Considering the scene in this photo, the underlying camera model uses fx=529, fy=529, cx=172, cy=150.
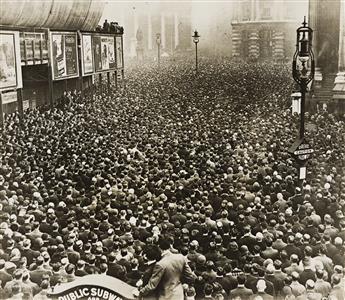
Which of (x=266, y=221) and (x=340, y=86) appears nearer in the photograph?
(x=266, y=221)

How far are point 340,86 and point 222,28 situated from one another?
5502mm

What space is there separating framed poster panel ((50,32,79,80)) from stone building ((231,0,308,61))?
26.1 feet

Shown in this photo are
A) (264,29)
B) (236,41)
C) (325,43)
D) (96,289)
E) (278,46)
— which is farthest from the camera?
(325,43)

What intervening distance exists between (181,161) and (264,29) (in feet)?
33.5

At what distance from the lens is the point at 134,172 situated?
13383 mm

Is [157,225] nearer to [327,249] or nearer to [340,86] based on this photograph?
[327,249]

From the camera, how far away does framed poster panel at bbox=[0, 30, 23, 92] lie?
1767cm

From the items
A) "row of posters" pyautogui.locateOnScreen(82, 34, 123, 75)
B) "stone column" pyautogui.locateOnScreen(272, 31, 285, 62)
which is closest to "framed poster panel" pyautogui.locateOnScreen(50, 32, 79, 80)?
"row of posters" pyautogui.locateOnScreen(82, 34, 123, 75)

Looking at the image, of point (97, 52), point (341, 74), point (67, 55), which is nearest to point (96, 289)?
point (341, 74)

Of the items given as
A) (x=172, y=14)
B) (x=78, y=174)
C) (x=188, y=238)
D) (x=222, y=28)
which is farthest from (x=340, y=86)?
(x=188, y=238)

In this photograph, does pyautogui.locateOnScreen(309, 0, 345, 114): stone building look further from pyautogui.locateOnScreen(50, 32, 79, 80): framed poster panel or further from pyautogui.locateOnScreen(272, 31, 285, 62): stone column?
pyautogui.locateOnScreen(50, 32, 79, 80): framed poster panel

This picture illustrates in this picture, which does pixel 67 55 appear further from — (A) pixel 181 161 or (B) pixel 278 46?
(A) pixel 181 161

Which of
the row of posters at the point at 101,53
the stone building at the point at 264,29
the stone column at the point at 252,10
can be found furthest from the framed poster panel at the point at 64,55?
the stone column at the point at 252,10

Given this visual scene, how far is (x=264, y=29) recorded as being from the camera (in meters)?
22.2
